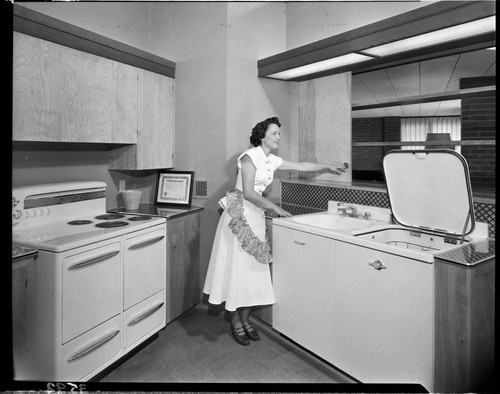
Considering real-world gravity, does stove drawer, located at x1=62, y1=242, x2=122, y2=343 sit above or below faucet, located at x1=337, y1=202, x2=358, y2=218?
below

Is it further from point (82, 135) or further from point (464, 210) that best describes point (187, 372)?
point (464, 210)

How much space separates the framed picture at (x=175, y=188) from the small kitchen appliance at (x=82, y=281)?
0.39 meters

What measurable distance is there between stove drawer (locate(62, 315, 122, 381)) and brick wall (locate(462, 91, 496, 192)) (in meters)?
2.24

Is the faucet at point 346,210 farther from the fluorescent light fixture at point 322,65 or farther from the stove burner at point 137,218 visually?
the stove burner at point 137,218

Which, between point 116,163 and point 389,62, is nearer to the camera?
point 389,62

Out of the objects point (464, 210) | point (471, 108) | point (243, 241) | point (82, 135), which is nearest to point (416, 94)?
point (471, 108)

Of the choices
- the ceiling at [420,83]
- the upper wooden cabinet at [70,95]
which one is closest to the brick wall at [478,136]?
the ceiling at [420,83]

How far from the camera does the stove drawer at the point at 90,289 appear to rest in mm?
1790

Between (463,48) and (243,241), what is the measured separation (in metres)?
1.74

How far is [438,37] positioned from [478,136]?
1.98ft

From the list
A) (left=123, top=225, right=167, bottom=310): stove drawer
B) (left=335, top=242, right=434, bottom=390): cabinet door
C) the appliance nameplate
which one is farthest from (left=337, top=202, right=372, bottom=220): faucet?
the appliance nameplate

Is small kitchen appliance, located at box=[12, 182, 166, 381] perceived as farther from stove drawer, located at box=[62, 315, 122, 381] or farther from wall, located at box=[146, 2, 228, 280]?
wall, located at box=[146, 2, 228, 280]

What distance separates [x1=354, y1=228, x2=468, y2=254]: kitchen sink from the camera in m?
1.95
